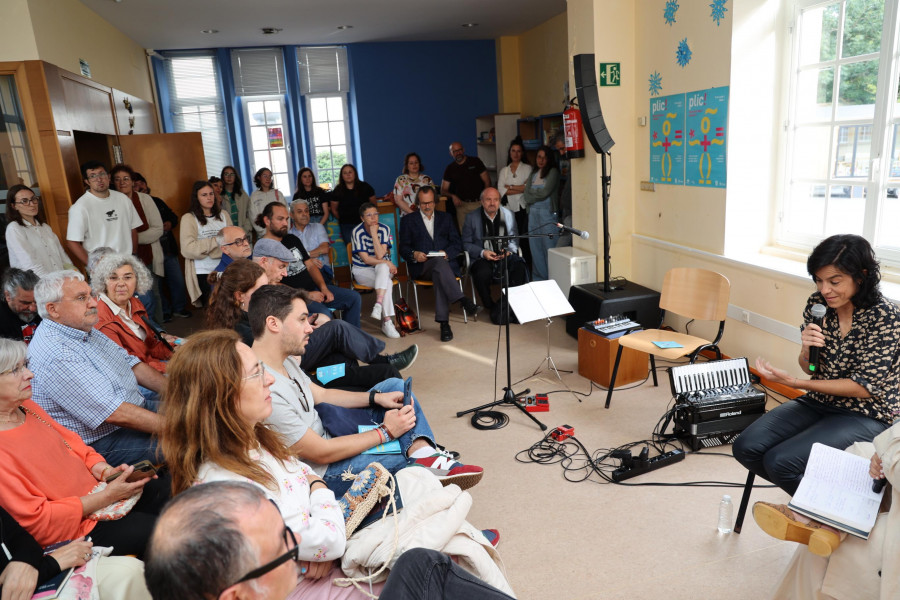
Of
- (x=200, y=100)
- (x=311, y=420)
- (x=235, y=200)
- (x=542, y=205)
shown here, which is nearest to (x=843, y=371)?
(x=311, y=420)

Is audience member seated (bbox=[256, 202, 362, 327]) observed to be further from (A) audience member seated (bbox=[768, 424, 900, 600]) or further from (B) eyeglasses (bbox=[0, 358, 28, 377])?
(A) audience member seated (bbox=[768, 424, 900, 600])

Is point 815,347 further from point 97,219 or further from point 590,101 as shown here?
point 97,219

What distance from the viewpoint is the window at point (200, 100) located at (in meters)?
8.99

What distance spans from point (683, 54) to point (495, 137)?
15.2ft

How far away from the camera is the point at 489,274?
5855mm

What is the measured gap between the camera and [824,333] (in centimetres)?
248

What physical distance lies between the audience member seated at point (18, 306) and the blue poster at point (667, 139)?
4304 mm

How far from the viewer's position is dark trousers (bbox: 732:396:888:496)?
226 centimetres

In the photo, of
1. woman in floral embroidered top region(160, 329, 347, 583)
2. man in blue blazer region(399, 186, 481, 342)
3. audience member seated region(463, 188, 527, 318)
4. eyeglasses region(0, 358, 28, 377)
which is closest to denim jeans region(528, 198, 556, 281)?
audience member seated region(463, 188, 527, 318)

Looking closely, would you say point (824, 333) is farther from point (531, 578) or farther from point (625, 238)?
point (625, 238)

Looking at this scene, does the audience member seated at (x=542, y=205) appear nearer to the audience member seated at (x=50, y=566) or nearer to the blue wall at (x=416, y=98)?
the blue wall at (x=416, y=98)

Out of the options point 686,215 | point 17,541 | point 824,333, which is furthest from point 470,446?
point 686,215

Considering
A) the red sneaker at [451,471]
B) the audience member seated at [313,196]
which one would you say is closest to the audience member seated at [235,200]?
the audience member seated at [313,196]

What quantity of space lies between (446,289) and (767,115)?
2.85m
